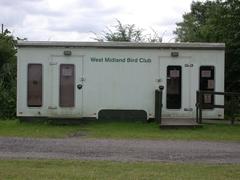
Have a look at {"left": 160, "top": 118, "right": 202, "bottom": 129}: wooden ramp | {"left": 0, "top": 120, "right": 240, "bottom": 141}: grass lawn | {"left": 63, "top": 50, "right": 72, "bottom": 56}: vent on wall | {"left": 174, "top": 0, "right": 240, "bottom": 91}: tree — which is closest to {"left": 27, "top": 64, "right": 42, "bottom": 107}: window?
{"left": 0, "top": 120, "right": 240, "bottom": 141}: grass lawn

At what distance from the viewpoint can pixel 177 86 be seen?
20469 millimetres

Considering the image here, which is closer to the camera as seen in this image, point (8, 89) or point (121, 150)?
point (121, 150)

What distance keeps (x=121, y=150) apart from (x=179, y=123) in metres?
5.70

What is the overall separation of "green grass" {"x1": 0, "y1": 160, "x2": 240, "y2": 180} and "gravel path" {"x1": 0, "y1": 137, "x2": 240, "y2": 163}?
832 mm

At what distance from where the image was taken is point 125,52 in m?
20.3

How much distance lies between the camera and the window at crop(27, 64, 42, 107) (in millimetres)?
20203

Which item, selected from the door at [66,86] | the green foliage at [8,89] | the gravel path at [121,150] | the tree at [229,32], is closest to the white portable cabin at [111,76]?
the door at [66,86]

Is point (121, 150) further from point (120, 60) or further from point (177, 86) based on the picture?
point (177, 86)

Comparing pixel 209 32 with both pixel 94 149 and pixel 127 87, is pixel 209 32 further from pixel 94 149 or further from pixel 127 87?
pixel 94 149

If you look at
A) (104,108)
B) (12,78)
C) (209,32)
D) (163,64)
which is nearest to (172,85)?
(163,64)

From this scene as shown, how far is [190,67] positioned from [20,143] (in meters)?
7.76

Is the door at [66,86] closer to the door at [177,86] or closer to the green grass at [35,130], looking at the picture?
the green grass at [35,130]

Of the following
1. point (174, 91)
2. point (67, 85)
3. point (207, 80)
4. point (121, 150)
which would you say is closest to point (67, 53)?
point (67, 85)

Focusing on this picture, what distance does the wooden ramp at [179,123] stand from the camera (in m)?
18.5
